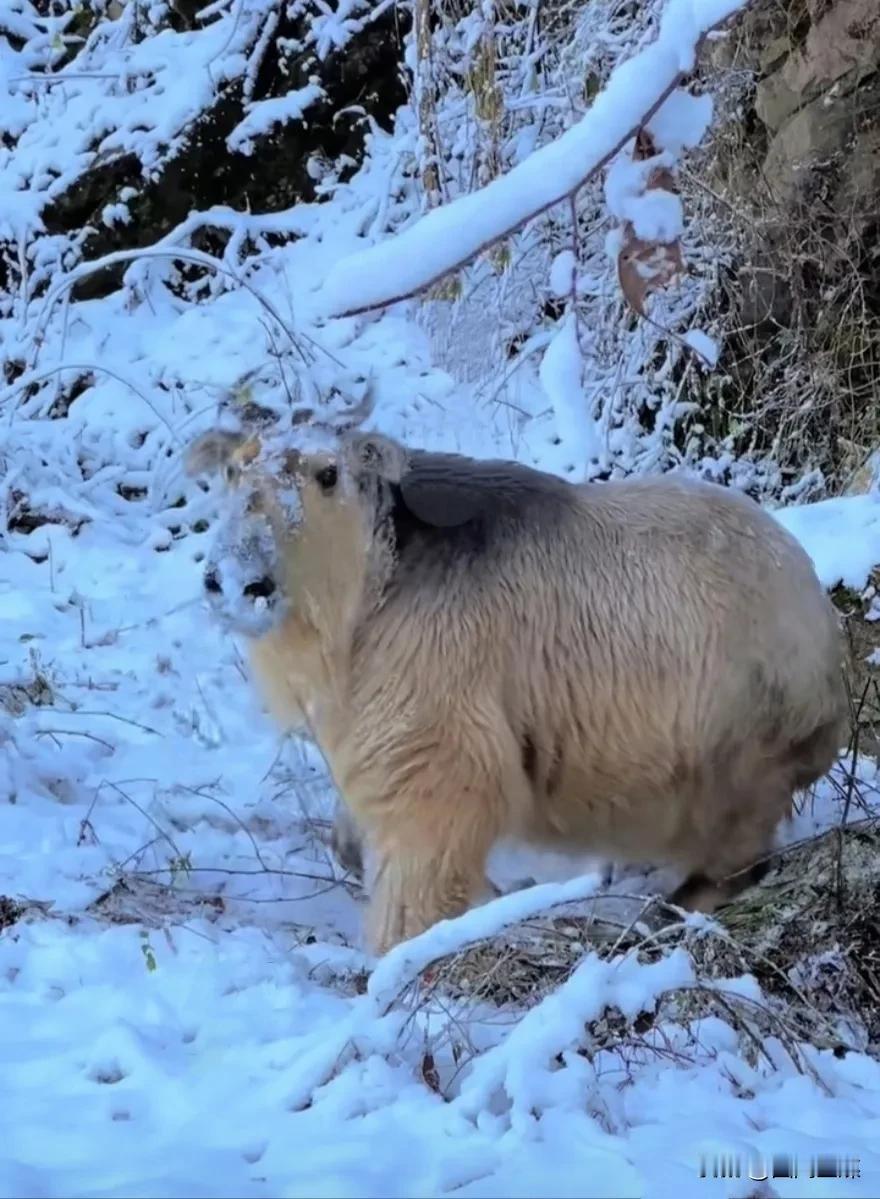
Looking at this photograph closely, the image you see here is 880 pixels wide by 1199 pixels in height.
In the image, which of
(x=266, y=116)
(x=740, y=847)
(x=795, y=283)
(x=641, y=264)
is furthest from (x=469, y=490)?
(x=266, y=116)

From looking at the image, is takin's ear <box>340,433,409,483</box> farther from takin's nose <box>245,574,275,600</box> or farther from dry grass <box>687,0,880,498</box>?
dry grass <box>687,0,880,498</box>

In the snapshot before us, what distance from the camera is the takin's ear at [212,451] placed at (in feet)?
14.1

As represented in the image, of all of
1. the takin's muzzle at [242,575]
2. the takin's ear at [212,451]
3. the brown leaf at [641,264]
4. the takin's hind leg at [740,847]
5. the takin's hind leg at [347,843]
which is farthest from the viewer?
the takin's hind leg at [347,843]

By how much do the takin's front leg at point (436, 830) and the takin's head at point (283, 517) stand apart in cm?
61

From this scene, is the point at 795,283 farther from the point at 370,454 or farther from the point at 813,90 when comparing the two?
the point at 370,454

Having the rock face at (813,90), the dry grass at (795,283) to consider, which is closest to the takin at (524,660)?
the dry grass at (795,283)

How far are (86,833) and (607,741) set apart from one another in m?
1.74

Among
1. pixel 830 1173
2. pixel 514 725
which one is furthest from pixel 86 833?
pixel 830 1173

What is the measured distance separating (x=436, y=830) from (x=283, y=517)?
1036mm

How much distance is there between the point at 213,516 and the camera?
24.5 ft

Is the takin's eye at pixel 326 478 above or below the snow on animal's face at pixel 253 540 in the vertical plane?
above

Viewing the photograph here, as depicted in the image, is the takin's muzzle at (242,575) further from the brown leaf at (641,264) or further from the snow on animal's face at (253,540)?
the brown leaf at (641,264)

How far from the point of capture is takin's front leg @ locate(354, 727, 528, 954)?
4.23 metres

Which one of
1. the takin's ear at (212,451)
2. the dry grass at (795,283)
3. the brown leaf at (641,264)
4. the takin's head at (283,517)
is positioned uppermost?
the dry grass at (795,283)
